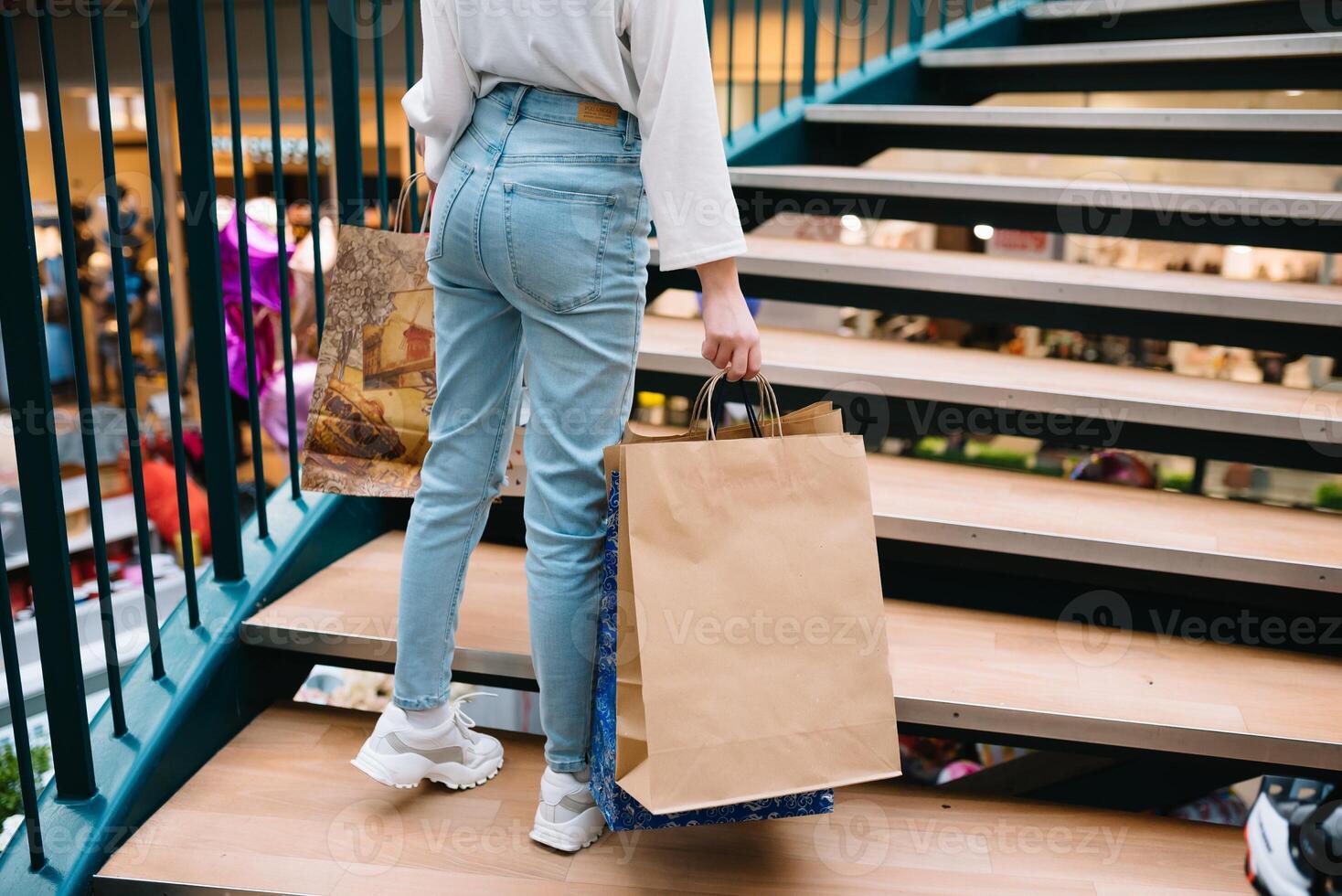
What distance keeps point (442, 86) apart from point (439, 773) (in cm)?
90

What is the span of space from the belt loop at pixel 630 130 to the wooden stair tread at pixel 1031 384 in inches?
→ 31.1

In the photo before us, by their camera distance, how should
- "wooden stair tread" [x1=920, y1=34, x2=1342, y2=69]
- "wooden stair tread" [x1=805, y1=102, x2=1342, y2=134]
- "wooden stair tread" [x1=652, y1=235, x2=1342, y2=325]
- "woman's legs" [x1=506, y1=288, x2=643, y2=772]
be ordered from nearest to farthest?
"woman's legs" [x1=506, y1=288, x2=643, y2=772] → "wooden stair tread" [x1=652, y1=235, x2=1342, y2=325] → "wooden stair tread" [x1=805, y1=102, x2=1342, y2=134] → "wooden stair tread" [x1=920, y1=34, x2=1342, y2=69]

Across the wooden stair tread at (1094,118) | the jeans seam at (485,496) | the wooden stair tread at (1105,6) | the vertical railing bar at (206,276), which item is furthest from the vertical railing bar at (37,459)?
the wooden stair tread at (1105,6)

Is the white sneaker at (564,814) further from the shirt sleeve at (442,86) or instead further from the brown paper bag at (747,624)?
the shirt sleeve at (442,86)

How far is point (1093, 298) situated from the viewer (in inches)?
78.5

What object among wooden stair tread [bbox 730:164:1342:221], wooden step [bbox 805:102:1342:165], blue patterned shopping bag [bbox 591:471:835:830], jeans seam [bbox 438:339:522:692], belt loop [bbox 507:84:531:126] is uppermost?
wooden step [bbox 805:102:1342:165]

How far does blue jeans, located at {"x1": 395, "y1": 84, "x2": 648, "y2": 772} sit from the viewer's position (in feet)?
3.71

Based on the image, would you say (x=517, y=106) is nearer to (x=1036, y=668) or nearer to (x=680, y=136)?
(x=680, y=136)

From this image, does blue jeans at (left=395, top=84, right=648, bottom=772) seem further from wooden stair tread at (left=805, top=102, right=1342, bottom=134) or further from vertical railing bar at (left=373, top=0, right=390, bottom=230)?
wooden stair tread at (left=805, top=102, right=1342, bottom=134)

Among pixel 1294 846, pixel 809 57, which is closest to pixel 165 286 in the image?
pixel 1294 846

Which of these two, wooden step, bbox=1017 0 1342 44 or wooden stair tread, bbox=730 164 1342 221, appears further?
wooden step, bbox=1017 0 1342 44

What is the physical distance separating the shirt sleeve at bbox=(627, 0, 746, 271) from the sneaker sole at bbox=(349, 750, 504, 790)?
77 cm

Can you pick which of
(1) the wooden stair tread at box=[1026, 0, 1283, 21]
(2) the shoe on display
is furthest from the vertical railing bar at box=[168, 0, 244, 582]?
(1) the wooden stair tread at box=[1026, 0, 1283, 21]

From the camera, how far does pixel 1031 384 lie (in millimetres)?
1885
